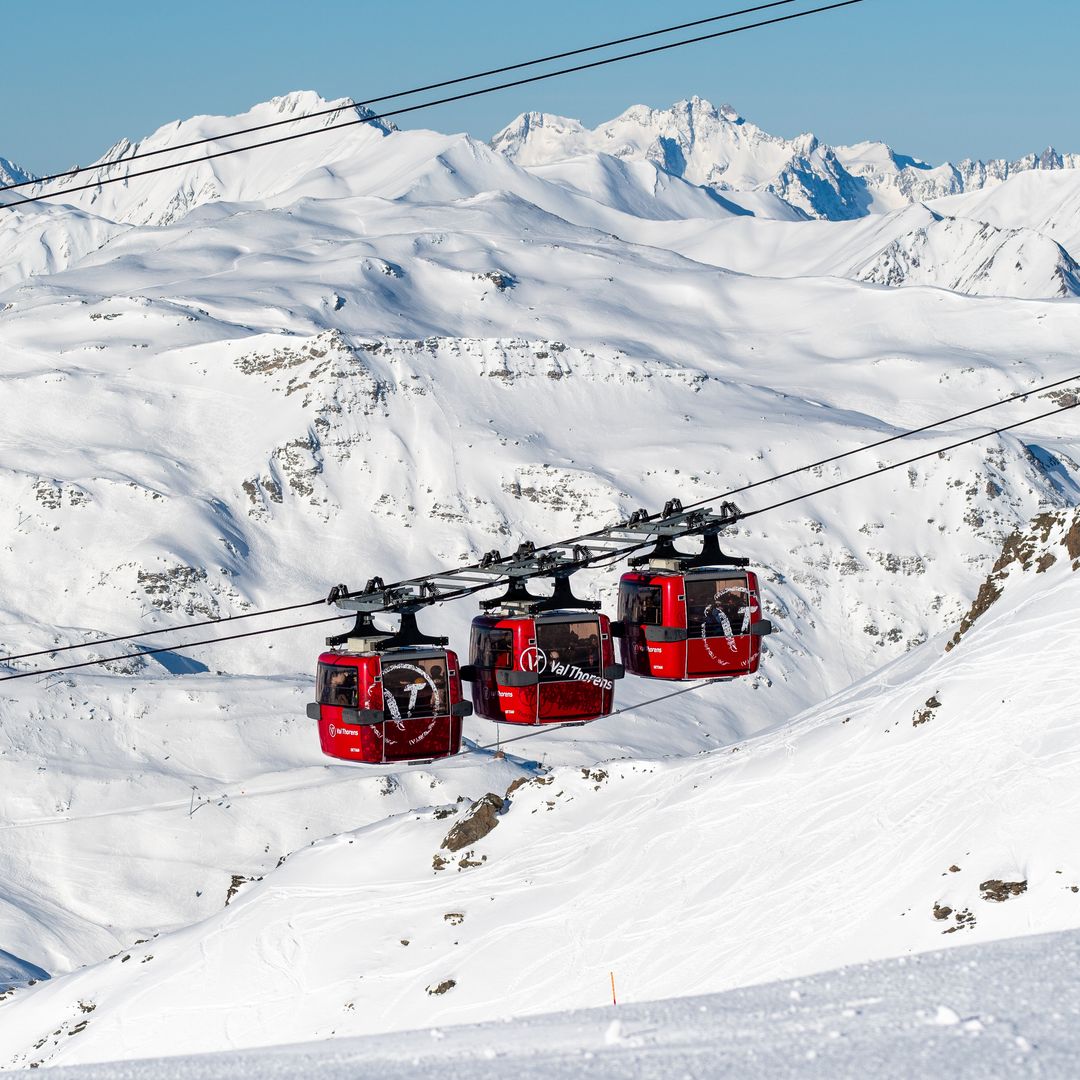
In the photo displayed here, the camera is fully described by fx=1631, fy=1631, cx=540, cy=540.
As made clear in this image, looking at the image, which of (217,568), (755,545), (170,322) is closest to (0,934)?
(217,568)

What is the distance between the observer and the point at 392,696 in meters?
22.0

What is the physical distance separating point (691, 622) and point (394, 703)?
467 cm

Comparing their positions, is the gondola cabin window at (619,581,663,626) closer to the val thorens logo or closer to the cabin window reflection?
the cabin window reflection

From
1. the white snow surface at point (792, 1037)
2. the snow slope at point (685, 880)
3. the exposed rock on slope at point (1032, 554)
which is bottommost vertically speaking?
the white snow surface at point (792, 1037)

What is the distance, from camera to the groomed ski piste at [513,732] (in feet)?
110

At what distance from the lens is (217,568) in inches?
5591

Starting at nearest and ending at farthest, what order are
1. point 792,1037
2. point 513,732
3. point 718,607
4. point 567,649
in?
point 792,1037, point 567,649, point 718,607, point 513,732

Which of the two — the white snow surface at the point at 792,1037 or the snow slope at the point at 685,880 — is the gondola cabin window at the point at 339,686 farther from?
the snow slope at the point at 685,880

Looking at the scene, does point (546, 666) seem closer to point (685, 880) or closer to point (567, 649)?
point (567, 649)

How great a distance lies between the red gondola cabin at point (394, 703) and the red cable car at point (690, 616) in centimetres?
Result: 307

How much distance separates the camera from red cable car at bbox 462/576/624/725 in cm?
2261

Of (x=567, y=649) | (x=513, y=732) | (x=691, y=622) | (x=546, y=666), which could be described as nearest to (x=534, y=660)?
(x=546, y=666)

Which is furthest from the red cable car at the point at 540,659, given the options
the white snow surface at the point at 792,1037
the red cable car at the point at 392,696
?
the white snow surface at the point at 792,1037

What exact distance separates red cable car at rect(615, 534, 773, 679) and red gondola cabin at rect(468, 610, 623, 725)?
947mm
